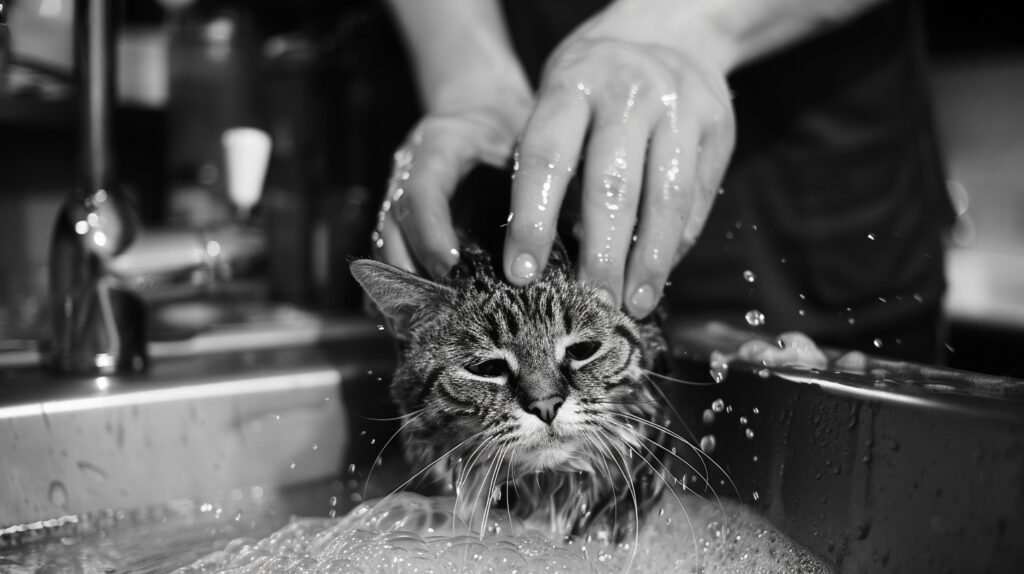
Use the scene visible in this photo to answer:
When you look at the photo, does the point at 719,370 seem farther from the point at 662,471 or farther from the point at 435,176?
the point at 435,176

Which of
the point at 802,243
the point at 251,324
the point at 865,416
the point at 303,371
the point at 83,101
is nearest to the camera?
the point at 865,416

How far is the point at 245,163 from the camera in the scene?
3.53ft

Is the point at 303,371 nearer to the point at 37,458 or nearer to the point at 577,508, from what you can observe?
the point at 37,458

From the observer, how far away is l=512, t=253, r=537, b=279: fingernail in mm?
721

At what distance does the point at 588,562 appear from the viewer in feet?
2.36

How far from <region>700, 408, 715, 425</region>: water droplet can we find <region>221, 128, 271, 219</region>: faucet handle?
27.4 inches

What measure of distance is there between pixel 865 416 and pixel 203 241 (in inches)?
30.5

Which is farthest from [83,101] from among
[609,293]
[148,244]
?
[609,293]

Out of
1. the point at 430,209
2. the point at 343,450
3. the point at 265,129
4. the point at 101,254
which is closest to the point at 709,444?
the point at 430,209

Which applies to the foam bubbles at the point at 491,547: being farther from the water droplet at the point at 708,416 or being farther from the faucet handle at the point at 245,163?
the faucet handle at the point at 245,163

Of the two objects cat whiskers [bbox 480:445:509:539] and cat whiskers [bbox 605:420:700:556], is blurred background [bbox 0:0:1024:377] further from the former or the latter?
cat whiskers [bbox 605:420:700:556]

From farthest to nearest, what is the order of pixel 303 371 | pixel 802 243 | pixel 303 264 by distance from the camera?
pixel 303 264 → pixel 802 243 → pixel 303 371

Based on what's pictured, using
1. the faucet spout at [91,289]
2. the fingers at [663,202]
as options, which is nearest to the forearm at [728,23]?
the fingers at [663,202]

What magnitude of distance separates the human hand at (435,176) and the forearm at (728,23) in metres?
0.19
